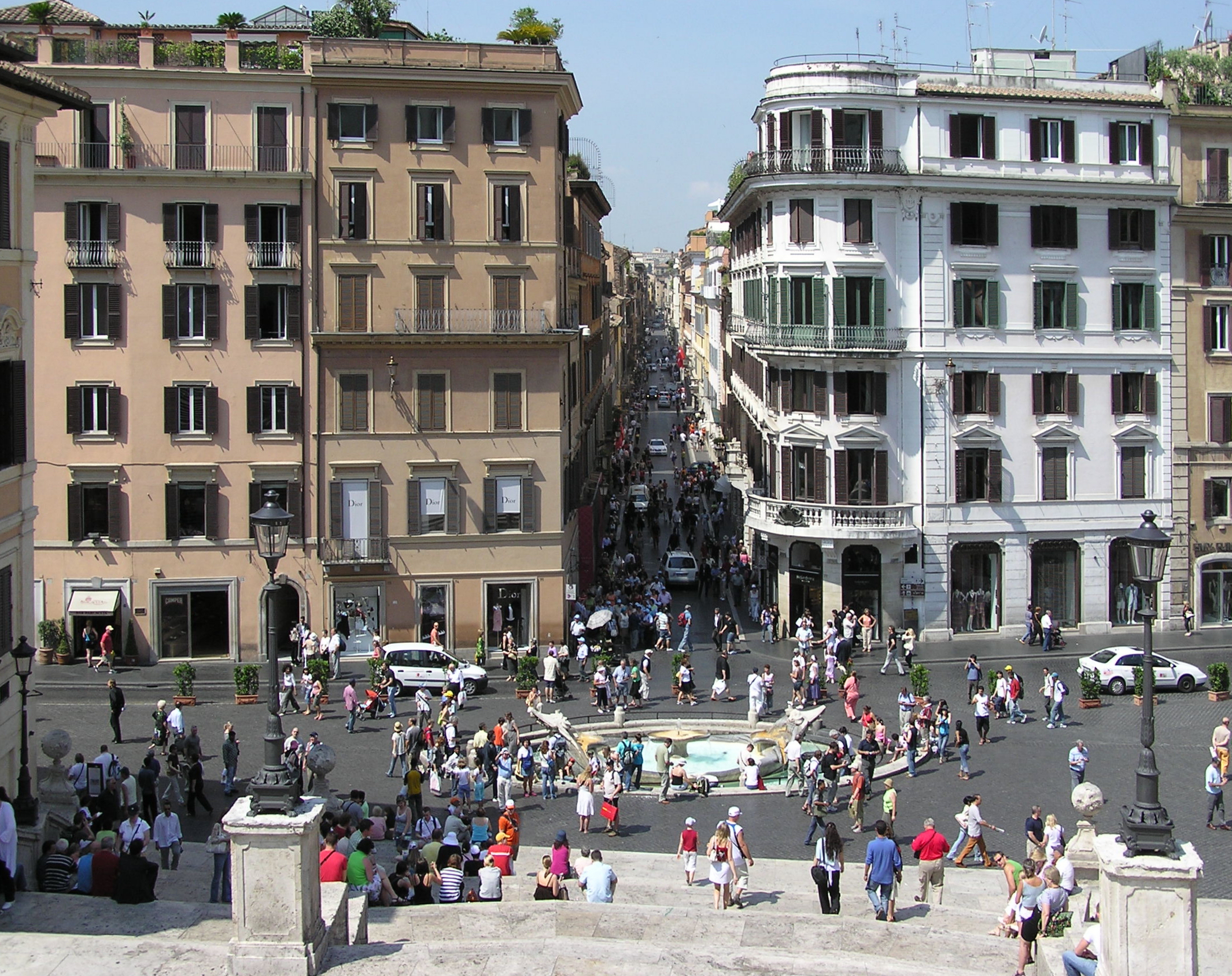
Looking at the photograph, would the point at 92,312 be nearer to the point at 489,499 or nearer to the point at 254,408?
the point at 254,408

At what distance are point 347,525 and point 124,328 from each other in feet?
28.6

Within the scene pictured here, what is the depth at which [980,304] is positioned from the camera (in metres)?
48.4

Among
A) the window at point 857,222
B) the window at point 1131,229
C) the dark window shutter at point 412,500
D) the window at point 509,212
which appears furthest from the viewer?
the window at point 1131,229

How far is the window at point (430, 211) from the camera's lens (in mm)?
44844

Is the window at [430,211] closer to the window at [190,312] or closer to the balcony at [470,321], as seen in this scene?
the balcony at [470,321]

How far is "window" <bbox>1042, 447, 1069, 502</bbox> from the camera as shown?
160 ft

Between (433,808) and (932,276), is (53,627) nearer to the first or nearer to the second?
(433,808)

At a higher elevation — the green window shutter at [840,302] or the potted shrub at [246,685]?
the green window shutter at [840,302]

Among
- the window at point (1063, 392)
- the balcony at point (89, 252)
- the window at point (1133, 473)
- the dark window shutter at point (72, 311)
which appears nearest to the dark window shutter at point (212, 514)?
the dark window shutter at point (72, 311)

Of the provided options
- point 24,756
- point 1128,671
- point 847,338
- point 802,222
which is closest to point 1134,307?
point 847,338

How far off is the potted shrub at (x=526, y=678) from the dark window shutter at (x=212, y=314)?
45.2ft

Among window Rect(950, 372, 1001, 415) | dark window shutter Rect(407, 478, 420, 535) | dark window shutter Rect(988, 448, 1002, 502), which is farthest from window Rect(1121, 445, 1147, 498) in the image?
dark window shutter Rect(407, 478, 420, 535)

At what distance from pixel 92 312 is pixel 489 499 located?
1294 centimetres

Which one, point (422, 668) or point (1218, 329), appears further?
point (1218, 329)
